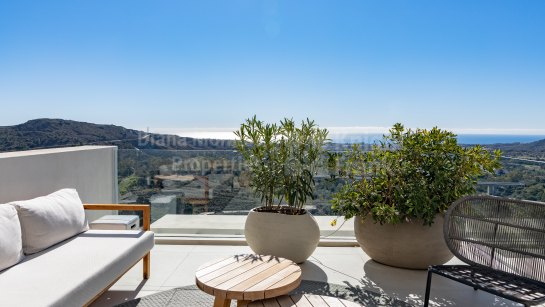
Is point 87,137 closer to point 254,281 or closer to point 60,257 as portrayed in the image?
point 60,257

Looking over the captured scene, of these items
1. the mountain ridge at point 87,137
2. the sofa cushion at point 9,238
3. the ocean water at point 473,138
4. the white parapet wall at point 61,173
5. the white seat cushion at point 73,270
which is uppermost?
the ocean water at point 473,138

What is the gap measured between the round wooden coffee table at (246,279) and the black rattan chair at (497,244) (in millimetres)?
1026

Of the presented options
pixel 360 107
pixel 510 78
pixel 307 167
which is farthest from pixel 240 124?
pixel 510 78

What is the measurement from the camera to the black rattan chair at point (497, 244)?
2141 mm

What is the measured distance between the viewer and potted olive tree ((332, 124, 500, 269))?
3.15 metres

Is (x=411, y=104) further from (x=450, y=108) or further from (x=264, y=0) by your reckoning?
(x=264, y=0)

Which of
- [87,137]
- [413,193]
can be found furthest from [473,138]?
[87,137]

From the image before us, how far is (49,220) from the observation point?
2436 millimetres

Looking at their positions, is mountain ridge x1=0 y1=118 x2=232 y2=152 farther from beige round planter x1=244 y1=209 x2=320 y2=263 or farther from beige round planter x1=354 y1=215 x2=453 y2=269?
beige round planter x1=354 y1=215 x2=453 y2=269

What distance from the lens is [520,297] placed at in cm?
188

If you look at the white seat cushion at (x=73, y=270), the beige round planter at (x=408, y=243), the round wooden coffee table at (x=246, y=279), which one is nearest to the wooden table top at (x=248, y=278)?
the round wooden coffee table at (x=246, y=279)

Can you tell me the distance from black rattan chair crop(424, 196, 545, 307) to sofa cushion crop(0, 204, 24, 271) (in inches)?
102

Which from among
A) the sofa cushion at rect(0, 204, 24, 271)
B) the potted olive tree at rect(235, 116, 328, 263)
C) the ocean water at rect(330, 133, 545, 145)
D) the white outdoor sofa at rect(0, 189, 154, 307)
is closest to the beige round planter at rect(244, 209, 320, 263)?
the potted olive tree at rect(235, 116, 328, 263)

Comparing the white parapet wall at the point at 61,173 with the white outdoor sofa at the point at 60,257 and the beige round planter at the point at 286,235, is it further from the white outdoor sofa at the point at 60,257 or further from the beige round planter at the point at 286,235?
the beige round planter at the point at 286,235
